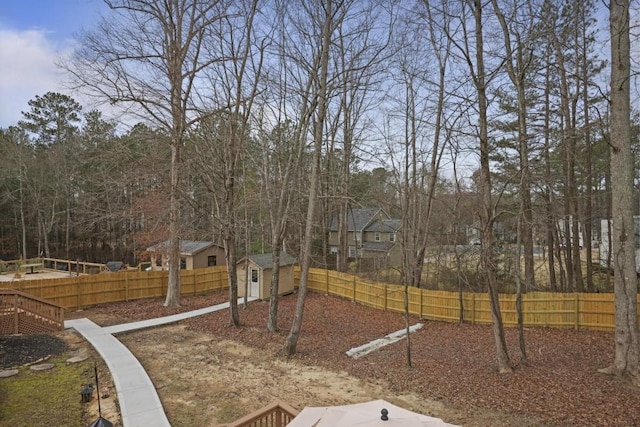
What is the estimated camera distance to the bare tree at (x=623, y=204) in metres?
7.00

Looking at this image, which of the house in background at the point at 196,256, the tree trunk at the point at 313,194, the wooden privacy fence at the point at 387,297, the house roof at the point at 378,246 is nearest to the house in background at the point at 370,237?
the house roof at the point at 378,246

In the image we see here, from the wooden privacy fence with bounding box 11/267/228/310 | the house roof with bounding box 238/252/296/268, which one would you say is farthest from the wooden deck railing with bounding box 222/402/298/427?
the wooden privacy fence with bounding box 11/267/228/310

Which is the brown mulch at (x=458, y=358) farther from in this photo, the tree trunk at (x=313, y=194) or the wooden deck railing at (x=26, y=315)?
the wooden deck railing at (x=26, y=315)

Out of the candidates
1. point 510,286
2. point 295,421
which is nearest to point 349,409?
point 295,421

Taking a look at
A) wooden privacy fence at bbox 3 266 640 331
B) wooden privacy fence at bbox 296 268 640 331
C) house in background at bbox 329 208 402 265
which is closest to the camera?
wooden privacy fence at bbox 296 268 640 331

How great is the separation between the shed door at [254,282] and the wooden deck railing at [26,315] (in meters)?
7.49

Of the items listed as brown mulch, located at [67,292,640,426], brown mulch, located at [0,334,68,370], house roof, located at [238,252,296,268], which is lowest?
brown mulch, located at [67,292,640,426]

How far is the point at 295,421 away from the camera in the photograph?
12.4ft

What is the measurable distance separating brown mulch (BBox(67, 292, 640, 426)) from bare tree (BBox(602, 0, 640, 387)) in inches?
26.7

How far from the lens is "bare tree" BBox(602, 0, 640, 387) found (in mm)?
6996

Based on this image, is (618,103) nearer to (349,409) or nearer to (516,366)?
(516,366)

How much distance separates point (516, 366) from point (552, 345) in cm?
309

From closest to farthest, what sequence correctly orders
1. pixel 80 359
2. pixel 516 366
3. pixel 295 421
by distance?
pixel 295 421 < pixel 516 366 < pixel 80 359

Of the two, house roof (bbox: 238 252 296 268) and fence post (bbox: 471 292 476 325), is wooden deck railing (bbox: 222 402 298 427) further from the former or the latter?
house roof (bbox: 238 252 296 268)
